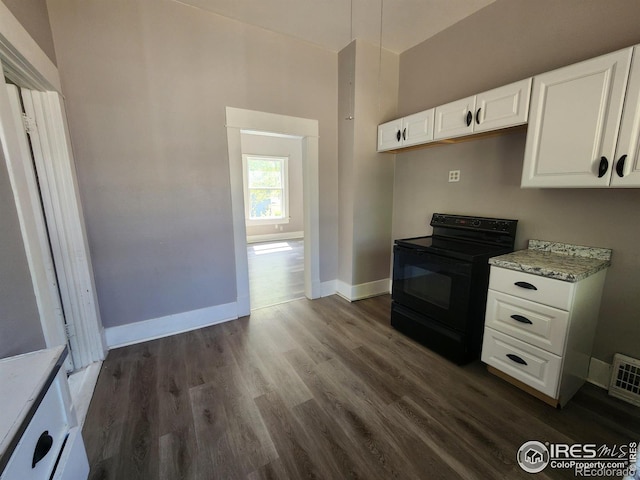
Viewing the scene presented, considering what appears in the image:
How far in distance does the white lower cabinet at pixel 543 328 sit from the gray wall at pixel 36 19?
10.1ft

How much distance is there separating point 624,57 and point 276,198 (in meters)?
6.38

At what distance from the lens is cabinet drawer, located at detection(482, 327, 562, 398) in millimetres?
1579

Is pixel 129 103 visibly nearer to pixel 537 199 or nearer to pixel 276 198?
pixel 537 199

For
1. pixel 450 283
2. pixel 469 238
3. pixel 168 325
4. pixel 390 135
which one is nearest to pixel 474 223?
pixel 469 238

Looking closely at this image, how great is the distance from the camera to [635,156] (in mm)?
1367

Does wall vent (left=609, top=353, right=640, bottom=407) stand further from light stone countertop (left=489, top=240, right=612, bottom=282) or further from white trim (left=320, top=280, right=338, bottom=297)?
white trim (left=320, top=280, right=338, bottom=297)

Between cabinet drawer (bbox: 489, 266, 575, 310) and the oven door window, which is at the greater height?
cabinet drawer (bbox: 489, 266, 575, 310)

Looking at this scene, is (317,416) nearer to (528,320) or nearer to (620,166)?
(528,320)

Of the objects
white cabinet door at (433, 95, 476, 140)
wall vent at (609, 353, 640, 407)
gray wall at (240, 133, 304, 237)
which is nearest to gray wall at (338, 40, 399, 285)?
white cabinet door at (433, 95, 476, 140)

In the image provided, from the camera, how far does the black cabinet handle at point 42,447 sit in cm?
80

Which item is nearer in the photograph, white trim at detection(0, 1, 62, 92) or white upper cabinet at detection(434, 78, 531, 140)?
white trim at detection(0, 1, 62, 92)

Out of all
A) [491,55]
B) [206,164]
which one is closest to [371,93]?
[491,55]

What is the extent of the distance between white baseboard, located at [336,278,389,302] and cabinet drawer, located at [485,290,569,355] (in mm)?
1512

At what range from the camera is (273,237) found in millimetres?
7125
